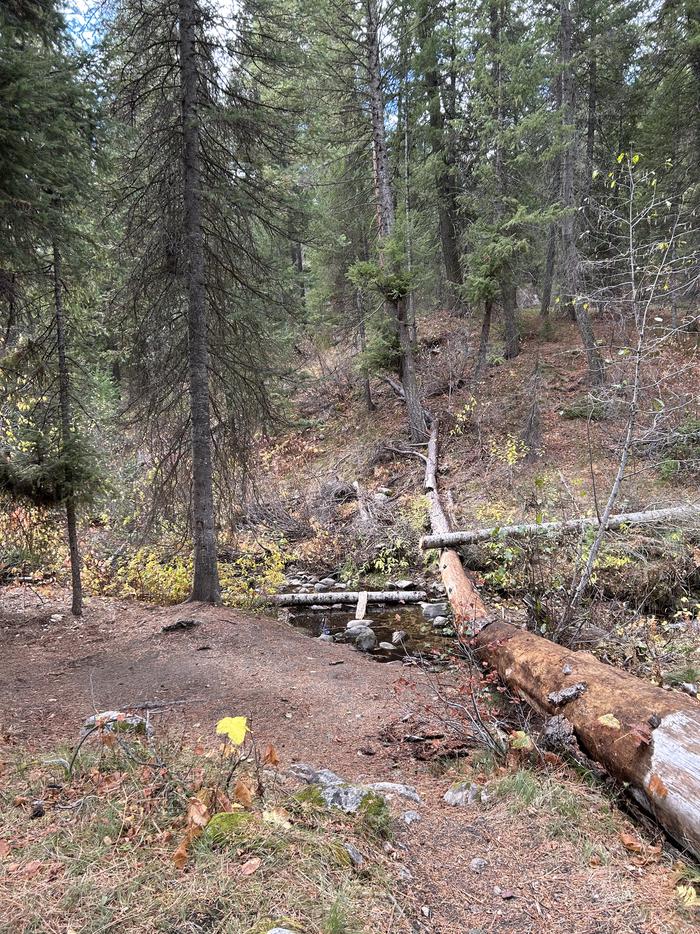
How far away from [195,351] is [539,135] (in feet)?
44.3

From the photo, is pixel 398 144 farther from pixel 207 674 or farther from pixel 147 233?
pixel 207 674

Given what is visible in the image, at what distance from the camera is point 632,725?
10.3 feet

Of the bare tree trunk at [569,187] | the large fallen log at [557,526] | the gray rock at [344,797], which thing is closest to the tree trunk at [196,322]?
the large fallen log at [557,526]

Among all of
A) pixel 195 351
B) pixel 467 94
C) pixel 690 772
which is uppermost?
pixel 467 94

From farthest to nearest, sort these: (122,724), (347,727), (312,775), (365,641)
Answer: (365,641) → (347,727) → (122,724) → (312,775)

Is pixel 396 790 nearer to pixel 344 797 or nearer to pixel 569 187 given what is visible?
pixel 344 797

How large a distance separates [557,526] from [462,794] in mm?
3853

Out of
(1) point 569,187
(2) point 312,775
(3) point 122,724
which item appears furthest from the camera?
(1) point 569,187

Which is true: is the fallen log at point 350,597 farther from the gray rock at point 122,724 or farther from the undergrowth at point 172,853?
the undergrowth at point 172,853

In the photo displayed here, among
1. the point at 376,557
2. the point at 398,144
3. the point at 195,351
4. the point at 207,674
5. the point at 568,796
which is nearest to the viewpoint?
the point at 568,796

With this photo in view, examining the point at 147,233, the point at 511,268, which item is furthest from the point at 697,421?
the point at 147,233

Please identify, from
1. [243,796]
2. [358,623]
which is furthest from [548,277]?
[243,796]

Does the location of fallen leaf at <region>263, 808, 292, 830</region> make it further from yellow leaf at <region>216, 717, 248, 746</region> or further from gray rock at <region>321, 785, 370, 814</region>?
yellow leaf at <region>216, 717, 248, 746</region>

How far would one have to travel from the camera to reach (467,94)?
55.9 feet
